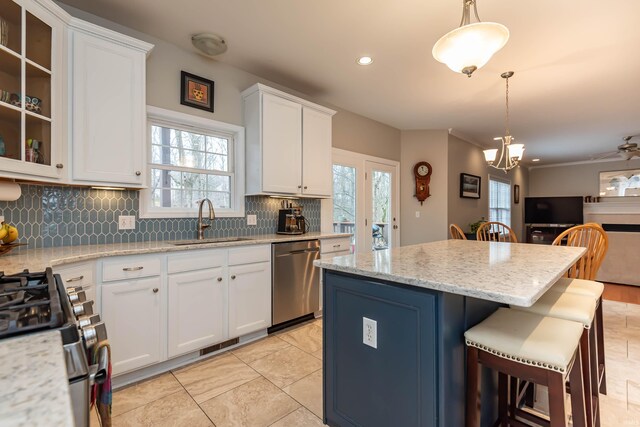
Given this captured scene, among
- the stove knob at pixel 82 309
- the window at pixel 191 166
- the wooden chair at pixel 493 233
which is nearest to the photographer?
the stove knob at pixel 82 309

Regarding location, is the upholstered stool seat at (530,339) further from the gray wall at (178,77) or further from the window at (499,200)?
the window at (499,200)

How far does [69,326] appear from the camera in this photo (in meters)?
0.68

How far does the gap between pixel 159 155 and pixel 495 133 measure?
Result: 547 cm

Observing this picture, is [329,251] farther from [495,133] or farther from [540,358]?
[495,133]

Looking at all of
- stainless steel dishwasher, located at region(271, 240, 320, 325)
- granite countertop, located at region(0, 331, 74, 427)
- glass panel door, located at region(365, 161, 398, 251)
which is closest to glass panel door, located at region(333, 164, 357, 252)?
glass panel door, located at region(365, 161, 398, 251)

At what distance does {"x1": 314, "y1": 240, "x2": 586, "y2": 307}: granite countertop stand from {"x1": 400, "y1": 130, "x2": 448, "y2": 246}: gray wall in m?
3.20

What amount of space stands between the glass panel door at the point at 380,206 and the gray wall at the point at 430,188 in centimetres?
24

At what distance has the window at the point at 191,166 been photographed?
8.85ft

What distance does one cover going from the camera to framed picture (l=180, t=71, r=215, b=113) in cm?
277

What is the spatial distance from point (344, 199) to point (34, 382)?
159 inches

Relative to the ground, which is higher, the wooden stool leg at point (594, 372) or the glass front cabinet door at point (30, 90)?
the glass front cabinet door at point (30, 90)

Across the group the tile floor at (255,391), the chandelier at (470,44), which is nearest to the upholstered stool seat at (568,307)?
the tile floor at (255,391)

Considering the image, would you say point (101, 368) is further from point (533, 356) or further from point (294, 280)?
point (294, 280)

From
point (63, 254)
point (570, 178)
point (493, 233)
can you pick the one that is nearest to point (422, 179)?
point (493, 233)
